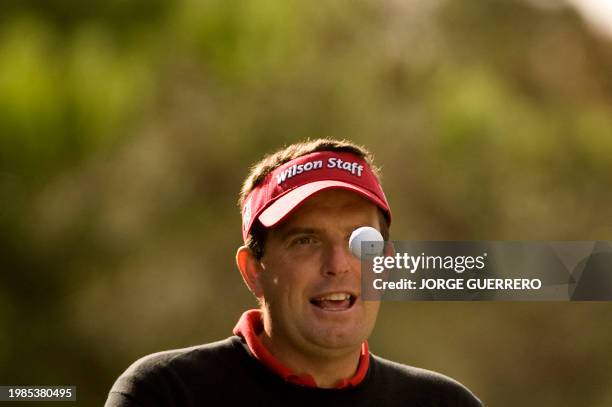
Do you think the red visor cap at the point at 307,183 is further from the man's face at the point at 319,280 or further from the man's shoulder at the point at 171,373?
the man's shoulder at the point at 171,373

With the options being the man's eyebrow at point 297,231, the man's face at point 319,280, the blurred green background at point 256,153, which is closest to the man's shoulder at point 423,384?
the man's face at point 319,280

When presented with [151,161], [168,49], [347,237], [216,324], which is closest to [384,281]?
[347,237]

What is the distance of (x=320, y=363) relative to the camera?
142 cm

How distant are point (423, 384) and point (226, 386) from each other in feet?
1.01

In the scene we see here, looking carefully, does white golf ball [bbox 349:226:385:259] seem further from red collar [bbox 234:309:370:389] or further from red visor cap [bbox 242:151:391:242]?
red collar [bbox 234:309:370:389]

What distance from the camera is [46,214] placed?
4.40 metres

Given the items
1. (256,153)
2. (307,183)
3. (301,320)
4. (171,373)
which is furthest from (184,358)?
(256,153)

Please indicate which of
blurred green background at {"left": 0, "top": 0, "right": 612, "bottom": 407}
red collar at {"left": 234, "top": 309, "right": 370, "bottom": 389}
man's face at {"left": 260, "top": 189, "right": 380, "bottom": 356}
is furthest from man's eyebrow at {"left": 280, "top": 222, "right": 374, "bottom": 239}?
blurred green background at {"left": 0, "top": 0, "right": 612, "bottom": 407}

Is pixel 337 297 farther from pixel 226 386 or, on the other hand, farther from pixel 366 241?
pixel 226 386

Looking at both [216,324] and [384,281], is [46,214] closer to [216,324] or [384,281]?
[216,324]

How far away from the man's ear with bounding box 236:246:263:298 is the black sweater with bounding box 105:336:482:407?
0.29ft

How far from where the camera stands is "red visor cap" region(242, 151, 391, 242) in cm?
142

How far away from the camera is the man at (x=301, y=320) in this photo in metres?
1.38

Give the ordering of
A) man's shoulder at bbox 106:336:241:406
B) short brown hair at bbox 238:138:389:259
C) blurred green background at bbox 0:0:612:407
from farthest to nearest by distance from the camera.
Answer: blurred green background at bbox 0:0:612:407 → short brown hair at bbox 238:138:389:259 → man's shoulder at bbox 106:336:241:406
